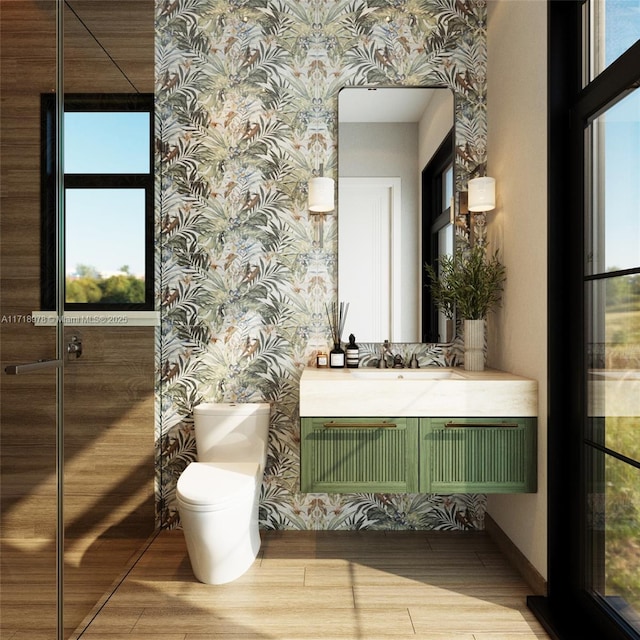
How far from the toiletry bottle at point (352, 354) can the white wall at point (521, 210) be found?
0.75m

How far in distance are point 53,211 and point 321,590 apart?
1862 mm

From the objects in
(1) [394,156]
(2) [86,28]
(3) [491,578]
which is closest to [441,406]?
(3) [491,578]

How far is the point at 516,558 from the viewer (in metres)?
2.47

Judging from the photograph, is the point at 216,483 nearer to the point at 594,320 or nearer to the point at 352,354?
the point at 352,354

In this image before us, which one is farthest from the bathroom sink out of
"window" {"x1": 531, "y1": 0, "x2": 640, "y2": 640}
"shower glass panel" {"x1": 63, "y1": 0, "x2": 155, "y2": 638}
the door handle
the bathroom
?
the door handle

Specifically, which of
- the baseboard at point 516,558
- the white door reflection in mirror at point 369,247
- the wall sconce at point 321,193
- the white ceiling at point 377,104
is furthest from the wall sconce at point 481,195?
the baseboard at point 516,558

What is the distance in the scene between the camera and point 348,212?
2.92 meters

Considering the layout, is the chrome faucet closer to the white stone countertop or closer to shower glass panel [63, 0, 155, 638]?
the white stone countertop

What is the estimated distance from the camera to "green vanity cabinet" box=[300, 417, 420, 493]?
2334mm

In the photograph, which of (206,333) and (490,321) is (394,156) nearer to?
(490,321)

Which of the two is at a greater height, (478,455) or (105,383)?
(105,383)

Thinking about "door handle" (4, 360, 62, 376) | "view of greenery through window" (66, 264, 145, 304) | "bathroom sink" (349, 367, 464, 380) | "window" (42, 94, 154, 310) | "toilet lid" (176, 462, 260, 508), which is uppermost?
"window" (42, 94, 154, 310)

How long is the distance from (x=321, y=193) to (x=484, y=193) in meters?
0.83

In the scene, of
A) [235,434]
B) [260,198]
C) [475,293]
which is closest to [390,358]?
[475,293]
